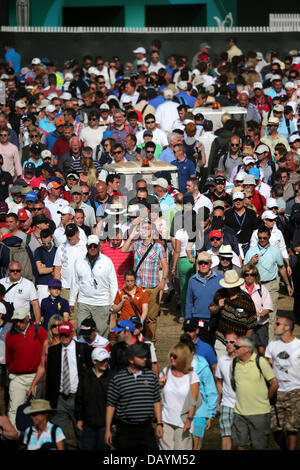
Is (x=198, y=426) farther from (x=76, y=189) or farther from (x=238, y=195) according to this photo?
(x=76, y=189)

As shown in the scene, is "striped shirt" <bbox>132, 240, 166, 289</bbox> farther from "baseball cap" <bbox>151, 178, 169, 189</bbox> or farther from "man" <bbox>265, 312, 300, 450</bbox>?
"man" <bbox>265, 312, 300, 450</bbox>

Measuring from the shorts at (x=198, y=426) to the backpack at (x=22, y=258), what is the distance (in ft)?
13.6

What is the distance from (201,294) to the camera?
12414 millimetres

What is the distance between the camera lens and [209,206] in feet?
51.7

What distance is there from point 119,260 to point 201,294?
Result: 2.03m

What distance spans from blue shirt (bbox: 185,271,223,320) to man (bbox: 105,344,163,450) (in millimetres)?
2780

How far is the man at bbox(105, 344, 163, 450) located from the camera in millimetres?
9555

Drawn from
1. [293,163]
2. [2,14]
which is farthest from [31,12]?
[293,163]

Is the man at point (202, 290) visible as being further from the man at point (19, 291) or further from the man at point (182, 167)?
the man at point (182, 167)

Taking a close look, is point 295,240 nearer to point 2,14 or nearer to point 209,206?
point 209,206

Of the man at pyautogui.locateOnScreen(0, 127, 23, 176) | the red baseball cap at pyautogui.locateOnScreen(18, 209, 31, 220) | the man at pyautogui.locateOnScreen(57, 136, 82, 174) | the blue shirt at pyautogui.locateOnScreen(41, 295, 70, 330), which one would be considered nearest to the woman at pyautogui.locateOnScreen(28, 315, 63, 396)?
the blue shirt at pyautogui.locateOnScreen(41, 295, 70, 330)

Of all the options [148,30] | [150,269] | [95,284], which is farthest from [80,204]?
[148,30]

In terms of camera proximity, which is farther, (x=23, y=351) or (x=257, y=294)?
(x=257, y=294)

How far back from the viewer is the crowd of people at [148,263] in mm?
10086
